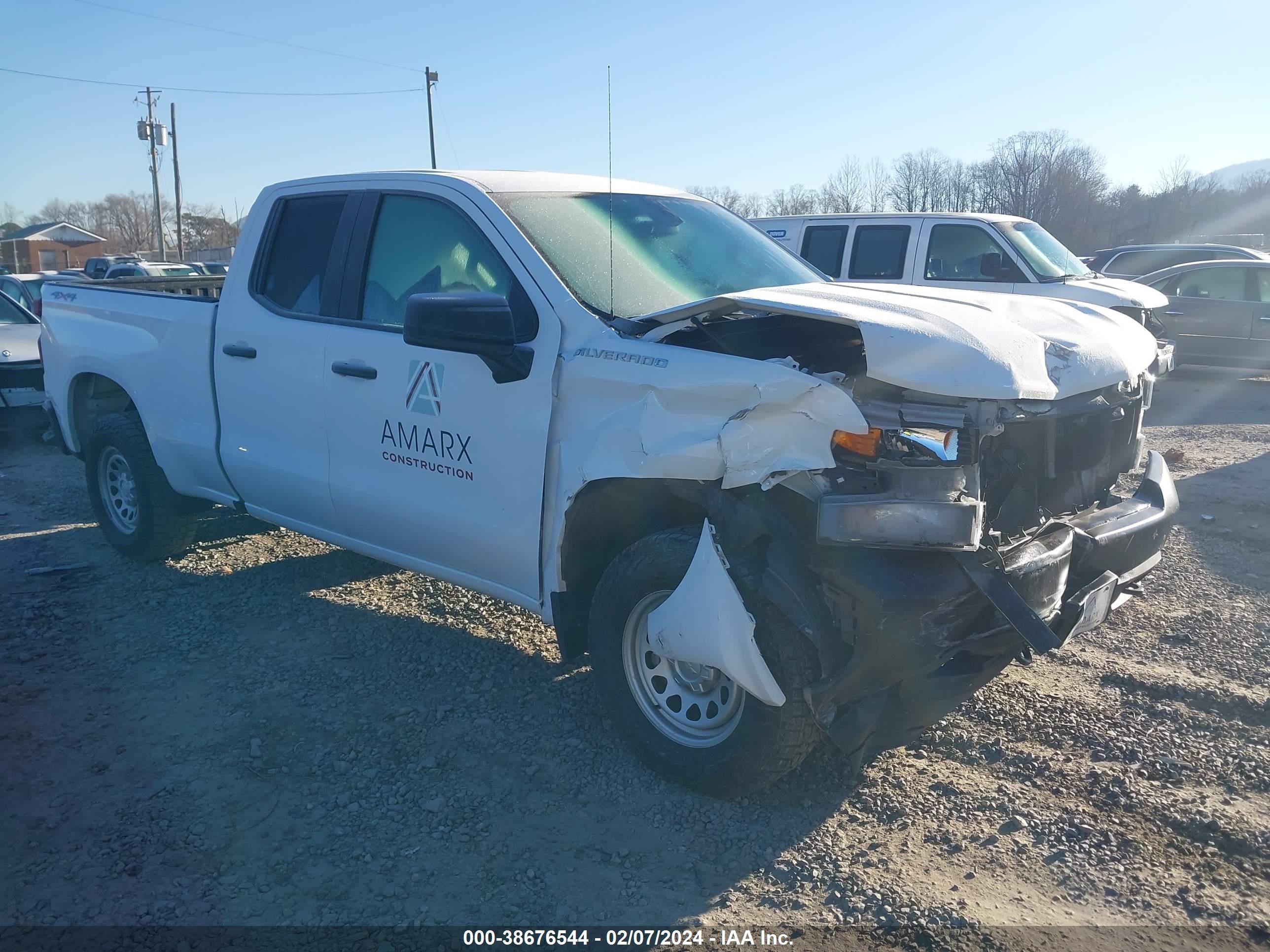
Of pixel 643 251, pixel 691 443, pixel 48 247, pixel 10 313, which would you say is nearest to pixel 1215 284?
pixel 643 251

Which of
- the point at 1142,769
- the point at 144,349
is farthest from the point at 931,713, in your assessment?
the point at 144,349

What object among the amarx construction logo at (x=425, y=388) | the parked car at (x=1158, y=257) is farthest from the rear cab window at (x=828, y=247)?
the amarx construction logo at (x=425, y=388)

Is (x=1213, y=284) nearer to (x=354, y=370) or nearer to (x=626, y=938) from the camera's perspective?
(x=354, y=370)

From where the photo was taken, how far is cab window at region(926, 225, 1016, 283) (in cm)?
1057

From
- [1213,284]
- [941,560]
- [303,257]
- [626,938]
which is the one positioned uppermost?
[303,257]

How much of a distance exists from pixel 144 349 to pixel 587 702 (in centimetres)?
329

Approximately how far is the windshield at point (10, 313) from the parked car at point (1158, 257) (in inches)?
621

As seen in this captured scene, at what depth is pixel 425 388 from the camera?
13.1ft

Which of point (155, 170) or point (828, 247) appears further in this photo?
point (155, 170)

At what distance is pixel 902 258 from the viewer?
1091 cm

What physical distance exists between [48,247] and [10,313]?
244 feet

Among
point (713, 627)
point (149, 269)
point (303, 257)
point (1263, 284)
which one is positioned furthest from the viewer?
point (149, 269)

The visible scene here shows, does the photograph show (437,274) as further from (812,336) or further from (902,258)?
(902,258)

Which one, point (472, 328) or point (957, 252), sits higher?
point (957, 252)
